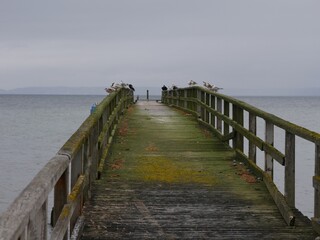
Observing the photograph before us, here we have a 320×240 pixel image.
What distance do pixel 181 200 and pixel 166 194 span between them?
0.34 m

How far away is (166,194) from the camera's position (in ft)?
23.9

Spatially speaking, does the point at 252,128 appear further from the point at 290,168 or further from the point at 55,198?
the point at 55,198

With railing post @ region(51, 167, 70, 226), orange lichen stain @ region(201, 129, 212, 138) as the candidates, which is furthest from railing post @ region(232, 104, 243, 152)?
railing post @ region(51, 167, 70, 226)

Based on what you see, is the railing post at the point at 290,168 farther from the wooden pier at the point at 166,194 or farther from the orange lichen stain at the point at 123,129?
the orange lichen stain at the point at 123,129

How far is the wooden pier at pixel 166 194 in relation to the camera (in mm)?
4031

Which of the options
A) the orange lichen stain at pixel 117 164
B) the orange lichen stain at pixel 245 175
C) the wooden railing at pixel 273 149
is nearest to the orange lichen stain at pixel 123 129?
the wooden railing at pixel 273 149

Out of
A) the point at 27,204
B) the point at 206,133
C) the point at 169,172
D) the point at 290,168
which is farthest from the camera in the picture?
the point at 206,133

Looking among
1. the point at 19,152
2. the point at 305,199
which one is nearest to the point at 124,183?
the point at 305,199

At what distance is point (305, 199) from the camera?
55.9 feet

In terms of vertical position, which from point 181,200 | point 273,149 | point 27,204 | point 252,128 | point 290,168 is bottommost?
point 181,200

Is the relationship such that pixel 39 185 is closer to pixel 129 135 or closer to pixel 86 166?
pixel 86 166

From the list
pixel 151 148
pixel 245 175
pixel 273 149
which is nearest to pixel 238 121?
pixel 245 175

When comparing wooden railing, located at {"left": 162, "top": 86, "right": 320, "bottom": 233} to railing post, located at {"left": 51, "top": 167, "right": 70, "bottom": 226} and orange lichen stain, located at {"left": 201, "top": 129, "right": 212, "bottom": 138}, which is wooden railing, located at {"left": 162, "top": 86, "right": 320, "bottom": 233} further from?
railing post, located at {"left": 51, "top": 167, "right": 70, "bottom": 226}

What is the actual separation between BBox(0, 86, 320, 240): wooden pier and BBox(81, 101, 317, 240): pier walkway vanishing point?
0.01 metres
